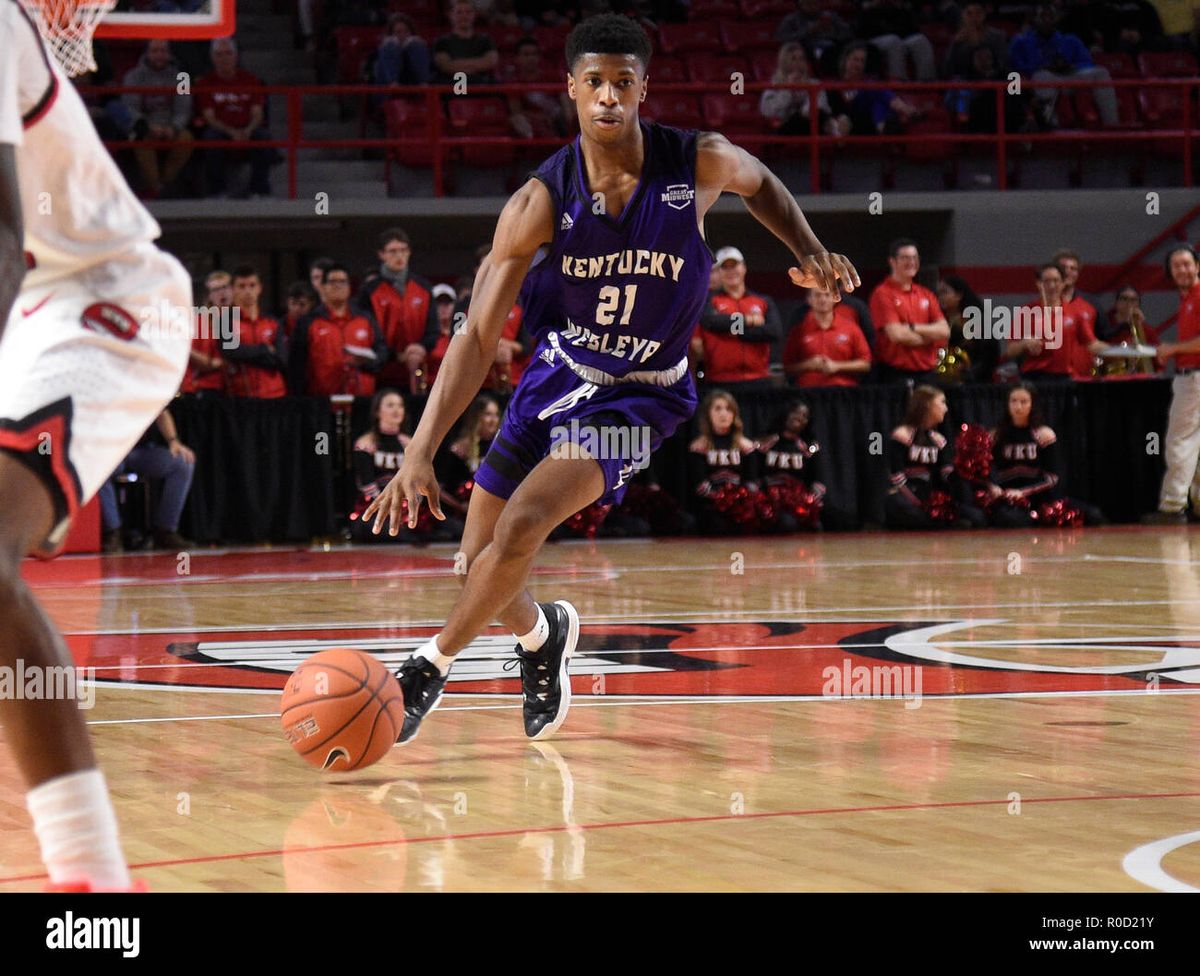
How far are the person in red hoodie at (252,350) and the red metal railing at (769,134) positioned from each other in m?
2.85

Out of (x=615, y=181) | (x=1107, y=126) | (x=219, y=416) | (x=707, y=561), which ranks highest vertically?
(x=1107, y=126)

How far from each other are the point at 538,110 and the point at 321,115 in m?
2.51

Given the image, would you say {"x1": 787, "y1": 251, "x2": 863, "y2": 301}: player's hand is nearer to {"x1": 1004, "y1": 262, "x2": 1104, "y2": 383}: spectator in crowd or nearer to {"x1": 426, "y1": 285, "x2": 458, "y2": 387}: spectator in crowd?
{"x1": 426, "y1": 285, "x2": 458, "y2": 387}: spectator in crowd

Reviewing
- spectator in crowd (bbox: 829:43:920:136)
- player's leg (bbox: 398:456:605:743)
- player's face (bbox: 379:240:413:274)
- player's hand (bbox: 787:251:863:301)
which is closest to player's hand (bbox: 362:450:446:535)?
player's leg (bbox: 398:456:605:743)

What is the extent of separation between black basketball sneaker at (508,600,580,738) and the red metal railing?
10939mm

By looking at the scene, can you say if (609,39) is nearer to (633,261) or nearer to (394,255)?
(633,261)

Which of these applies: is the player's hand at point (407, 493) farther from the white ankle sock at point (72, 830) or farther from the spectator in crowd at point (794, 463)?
the spectator in crowd at point (794, 463)

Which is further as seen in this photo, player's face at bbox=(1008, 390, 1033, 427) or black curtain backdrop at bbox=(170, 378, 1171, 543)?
player's face at bbox=(1008, 390, 1033, 427)

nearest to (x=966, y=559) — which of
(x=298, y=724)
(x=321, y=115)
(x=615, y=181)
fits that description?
(x=615, y=181)

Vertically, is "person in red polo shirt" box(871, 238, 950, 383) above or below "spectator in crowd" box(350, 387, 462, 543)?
above

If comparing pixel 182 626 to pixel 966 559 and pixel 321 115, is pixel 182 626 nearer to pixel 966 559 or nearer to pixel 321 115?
pixel 966 559

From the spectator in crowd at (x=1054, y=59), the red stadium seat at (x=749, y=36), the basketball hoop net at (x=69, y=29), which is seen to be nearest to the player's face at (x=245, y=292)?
the red stadium seat at (x=749, y=36)

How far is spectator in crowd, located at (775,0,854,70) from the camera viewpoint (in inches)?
753

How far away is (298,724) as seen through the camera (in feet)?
16.1
